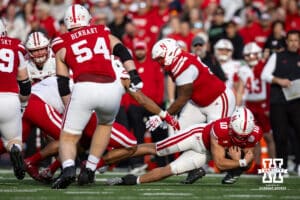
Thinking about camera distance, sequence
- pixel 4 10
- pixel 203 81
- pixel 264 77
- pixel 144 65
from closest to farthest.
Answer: pixel 203 81, pixel 264 77, pixel 144 65, pixel 4 10

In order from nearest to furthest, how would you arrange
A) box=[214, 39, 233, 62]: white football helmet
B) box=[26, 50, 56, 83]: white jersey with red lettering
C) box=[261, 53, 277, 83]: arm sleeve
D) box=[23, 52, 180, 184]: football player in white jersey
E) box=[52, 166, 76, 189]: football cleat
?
box=[52, 166, 76, 189]: football cleat
box=[23, 52, 180, 184]: football player in white jersey
box=[26, 50, 56, 83]: white jersey with red lettering
box=[261, 53, 277, 83]: arm sleeve
box=[214, 39, 233, 62]: white football helmet

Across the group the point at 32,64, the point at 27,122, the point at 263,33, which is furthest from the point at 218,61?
the point at 27,122

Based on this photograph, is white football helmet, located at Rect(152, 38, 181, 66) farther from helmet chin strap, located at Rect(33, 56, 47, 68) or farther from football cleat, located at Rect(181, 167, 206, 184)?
football cleat, located at Rect(181, 167, 206, 184)

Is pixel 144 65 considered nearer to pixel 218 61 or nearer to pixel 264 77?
pixel 218 61

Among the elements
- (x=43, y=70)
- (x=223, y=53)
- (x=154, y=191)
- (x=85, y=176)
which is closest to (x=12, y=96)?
(x=85, y=176)

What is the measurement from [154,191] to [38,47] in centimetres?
311

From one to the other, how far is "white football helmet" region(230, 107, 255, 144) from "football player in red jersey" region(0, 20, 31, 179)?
2190 mm

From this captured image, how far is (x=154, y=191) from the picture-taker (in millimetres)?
10086

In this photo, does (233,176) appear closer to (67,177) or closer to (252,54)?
(67,177)

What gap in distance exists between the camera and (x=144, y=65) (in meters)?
15.6

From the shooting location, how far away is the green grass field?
31.0 ft

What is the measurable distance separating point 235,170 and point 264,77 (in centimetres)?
330

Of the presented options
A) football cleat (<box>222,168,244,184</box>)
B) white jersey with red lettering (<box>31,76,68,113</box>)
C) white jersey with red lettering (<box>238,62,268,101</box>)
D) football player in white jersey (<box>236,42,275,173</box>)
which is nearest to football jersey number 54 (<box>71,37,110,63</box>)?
white jersey with red lettering (<box>31,76,68,113</box>)

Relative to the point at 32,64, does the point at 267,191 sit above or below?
below
